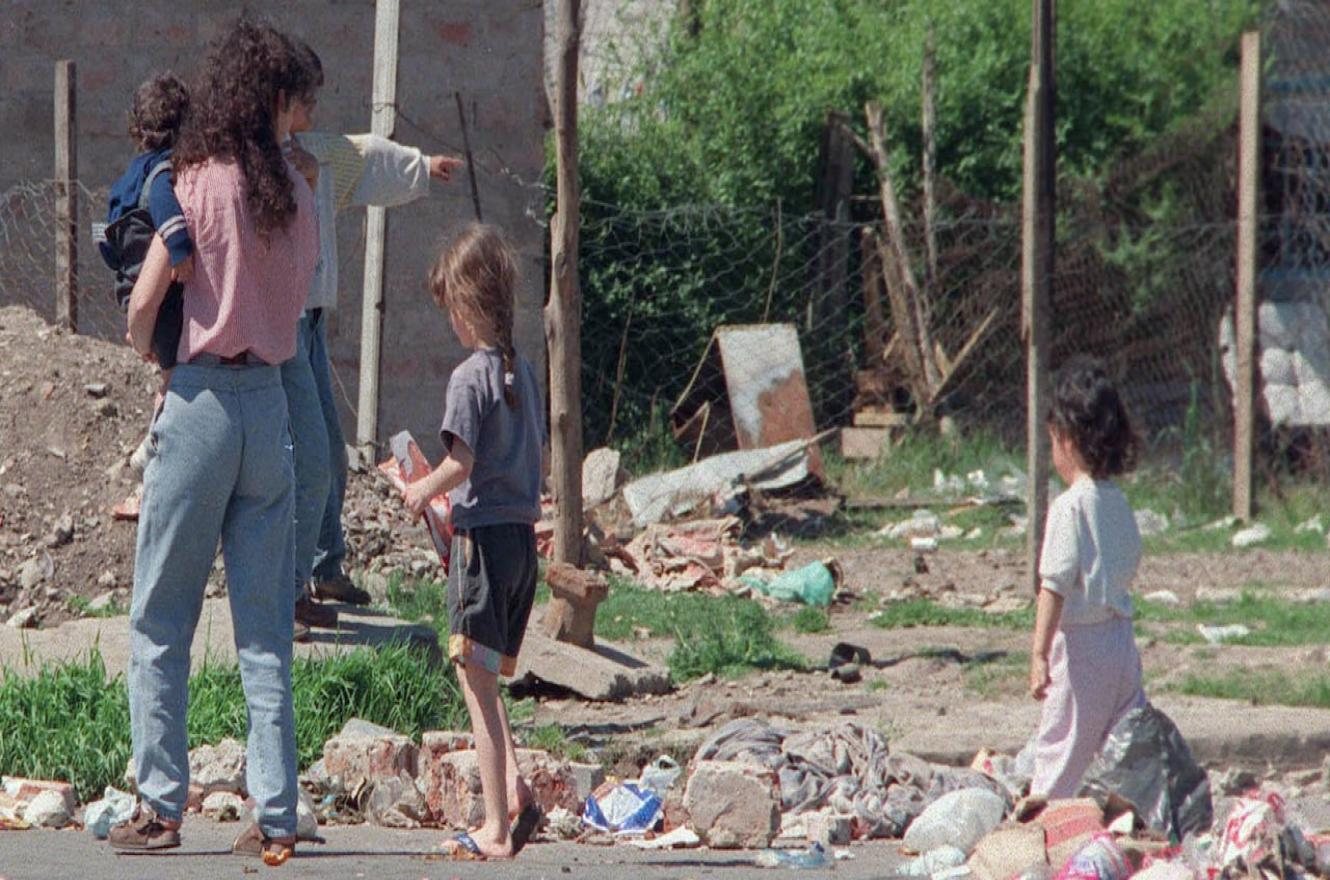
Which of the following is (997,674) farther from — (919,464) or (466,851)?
(919,464)

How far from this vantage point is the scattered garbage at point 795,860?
4762 mm

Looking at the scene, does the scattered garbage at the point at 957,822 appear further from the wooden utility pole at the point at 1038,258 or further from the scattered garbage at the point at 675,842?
the wooden utility pole at the point at 1038,258

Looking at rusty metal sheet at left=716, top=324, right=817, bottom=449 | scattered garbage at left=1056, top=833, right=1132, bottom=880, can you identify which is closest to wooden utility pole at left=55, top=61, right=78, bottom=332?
rusty metal sheet at left=716, top=324, right=817, bottom=449

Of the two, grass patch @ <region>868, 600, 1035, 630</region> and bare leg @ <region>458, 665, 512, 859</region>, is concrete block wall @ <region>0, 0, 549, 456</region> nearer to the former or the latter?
grass patch @ <region>868, 600, 1035, 630</region>

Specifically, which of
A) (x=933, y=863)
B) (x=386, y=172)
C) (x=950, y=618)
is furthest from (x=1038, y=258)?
(x=933, y=863)

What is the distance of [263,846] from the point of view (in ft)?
14.9

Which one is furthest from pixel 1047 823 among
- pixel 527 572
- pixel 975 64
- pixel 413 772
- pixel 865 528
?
pixel 975 64

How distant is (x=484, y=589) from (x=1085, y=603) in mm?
1496

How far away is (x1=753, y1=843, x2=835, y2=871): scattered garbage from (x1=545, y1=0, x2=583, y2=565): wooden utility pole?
2.87 meters

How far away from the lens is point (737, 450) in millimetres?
13273

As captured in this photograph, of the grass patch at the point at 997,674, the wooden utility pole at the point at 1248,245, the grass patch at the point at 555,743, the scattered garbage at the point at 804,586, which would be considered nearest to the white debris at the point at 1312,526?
the wooden utility pole at the point at 1248,245

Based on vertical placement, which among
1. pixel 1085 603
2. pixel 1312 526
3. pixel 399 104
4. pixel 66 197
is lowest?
pixel 1312 526

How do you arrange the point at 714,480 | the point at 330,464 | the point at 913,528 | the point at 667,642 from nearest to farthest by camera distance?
1. the point at 330,464
2. the point at 667,642
3. the point at 913,528
4. the point at 714,480

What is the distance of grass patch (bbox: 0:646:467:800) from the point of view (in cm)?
542
